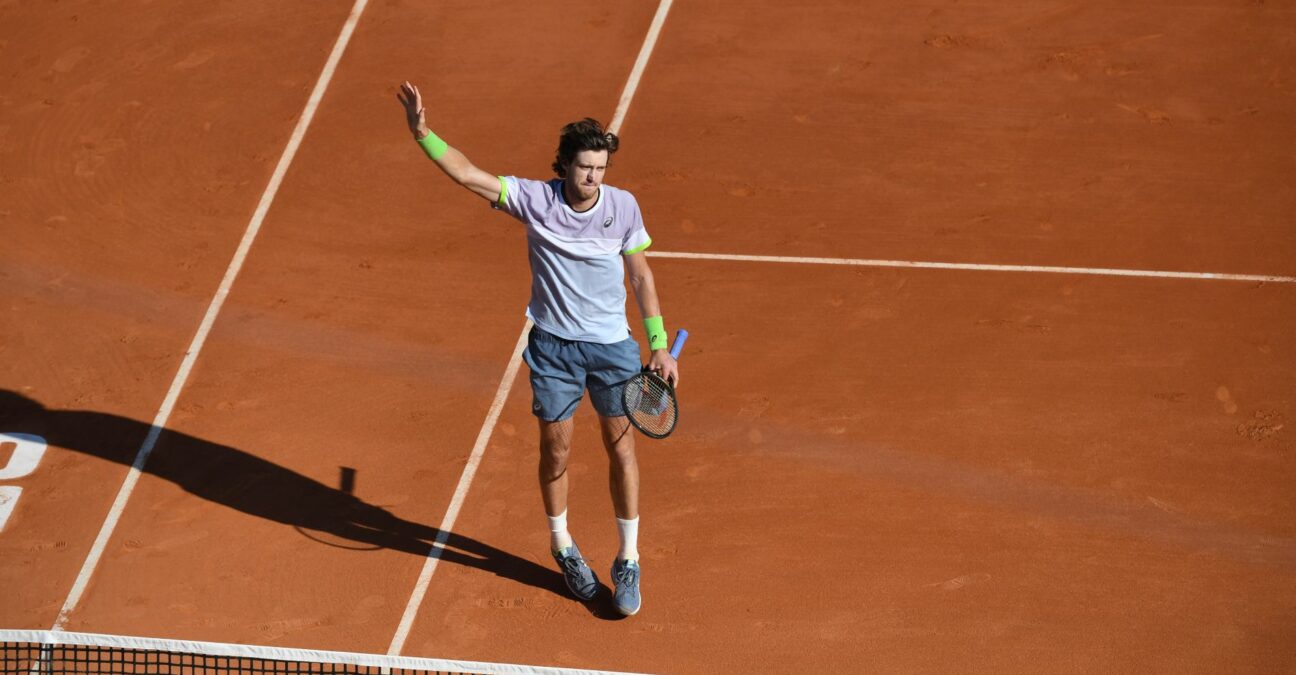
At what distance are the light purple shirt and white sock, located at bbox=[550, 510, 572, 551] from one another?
3.56ft

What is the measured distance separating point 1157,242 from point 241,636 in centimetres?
619

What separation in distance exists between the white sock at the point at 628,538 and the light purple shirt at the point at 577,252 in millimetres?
988

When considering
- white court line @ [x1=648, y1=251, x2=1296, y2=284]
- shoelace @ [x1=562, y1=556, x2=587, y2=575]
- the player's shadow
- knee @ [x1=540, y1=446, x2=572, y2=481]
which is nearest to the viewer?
knee @ [x1=540, y1=446, x2=572, y2=481]

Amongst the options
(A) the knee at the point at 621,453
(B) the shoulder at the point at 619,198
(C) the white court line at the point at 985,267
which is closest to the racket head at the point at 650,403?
(A) the knee at the point at 621,453

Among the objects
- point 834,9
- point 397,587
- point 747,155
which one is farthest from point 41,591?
point 834,9

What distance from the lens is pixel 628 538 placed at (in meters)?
7.27

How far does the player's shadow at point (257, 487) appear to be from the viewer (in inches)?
313

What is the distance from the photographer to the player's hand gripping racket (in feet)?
21.9

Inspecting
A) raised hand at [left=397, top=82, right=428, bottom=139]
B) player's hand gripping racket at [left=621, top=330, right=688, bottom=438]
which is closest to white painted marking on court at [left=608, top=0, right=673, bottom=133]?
player's hand gripping racket at [left=621, top=330, right=688, bottom=438]

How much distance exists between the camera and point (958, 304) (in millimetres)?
9359

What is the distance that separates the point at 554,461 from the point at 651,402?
58cm

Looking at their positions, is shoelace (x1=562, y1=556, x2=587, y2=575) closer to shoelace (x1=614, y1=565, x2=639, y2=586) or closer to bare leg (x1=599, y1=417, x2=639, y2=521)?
shoelace (x1=614, y1=565, x2=639, y2=586)

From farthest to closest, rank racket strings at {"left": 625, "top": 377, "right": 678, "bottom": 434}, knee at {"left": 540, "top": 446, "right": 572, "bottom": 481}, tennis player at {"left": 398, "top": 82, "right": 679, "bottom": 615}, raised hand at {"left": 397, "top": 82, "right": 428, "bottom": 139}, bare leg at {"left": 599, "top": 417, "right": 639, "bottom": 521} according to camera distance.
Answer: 1. knee at {"left": 540, "top": 446, "right": 572, "bottom": 481}
2. bare leg at {"left": 599, "top": 417, "right": 639, "bottom": 521}
3. racket strings at {"left": 625, "top": 377, "right": 678, "bottom": 434}
4. tennis player at {"left": 398, "top": 82, "right": 679, "bottom": 615}
5. raised hand at {"left": 397, "top": 82, "right": 428, "bottom": 139}

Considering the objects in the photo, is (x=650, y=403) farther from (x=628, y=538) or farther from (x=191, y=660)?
(x=191, y=660)
